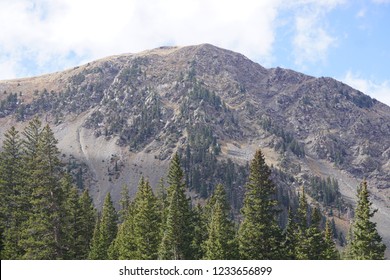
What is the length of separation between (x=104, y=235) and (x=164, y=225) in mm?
13048

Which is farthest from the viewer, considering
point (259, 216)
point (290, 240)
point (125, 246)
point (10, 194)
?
point (125, 246)

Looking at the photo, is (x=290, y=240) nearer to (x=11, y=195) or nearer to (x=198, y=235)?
(x=198, y=235)

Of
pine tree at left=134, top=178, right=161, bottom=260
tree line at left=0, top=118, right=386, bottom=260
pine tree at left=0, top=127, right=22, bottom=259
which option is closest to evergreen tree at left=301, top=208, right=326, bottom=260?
tree line at left=0, top=118, right=386, bottom=260

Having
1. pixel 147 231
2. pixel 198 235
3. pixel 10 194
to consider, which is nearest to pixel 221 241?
pixel 147 231

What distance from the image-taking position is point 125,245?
53.5m

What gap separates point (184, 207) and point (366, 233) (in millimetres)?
21226

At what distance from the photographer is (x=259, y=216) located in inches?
1631

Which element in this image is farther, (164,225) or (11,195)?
(164,225)

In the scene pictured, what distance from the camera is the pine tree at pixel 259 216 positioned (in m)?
41.5

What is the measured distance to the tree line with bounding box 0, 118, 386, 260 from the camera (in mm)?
40312

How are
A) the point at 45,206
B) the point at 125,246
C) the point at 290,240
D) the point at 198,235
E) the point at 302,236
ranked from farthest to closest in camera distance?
1. the point at 198,235
2. the point at 125,246
3. the point at 290,240
4. the point at 302,236
5. the point at 45,206
